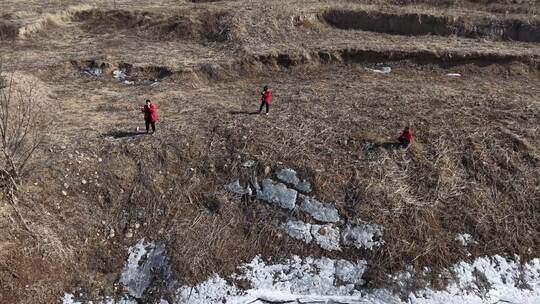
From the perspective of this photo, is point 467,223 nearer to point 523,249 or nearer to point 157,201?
point 523,249

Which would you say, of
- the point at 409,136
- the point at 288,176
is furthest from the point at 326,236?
the point at 409,136

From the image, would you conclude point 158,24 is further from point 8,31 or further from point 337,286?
point 337,286

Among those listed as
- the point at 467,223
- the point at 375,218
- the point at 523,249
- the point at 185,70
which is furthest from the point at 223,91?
the point at 523,249

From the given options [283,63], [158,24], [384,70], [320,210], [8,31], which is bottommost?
[320,210]

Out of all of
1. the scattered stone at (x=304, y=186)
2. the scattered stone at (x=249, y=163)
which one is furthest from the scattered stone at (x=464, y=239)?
the scattered stone at (x=249, y=163)

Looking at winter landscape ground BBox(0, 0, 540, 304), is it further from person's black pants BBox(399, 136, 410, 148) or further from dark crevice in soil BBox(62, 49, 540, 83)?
person's black pants BBox(399, 136, 410, 148)

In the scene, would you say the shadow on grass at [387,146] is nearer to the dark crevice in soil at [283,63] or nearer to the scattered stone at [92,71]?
the dark crevice in soil at [283,63]
